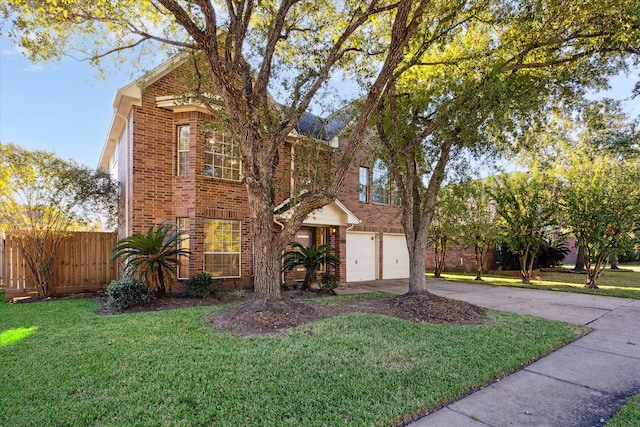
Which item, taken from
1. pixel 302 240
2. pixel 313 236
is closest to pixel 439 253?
pixel 313 236

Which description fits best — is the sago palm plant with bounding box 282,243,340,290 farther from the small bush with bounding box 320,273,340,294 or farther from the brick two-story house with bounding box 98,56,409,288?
the brick two-story house with bounding box 98,56,409,288

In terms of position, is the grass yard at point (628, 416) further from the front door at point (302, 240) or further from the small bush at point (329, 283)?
the front door at point (302, 240)

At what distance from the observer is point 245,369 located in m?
3.99

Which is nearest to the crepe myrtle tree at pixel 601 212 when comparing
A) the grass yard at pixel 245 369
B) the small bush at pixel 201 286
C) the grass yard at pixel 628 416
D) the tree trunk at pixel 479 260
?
the tree trunk at pixel 479 260

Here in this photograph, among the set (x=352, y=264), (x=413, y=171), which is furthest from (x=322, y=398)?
Result: (x=352, y=264)

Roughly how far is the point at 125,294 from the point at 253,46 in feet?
21.7

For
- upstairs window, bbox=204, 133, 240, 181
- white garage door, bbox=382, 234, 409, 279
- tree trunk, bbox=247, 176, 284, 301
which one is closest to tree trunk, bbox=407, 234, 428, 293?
tree trunk, bbox=247, 176, 284, 301

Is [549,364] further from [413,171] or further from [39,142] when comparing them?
[39,142]

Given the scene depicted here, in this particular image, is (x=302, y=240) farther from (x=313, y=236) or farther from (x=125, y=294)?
(x=125, y=294)

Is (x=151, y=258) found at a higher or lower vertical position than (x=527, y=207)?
lower

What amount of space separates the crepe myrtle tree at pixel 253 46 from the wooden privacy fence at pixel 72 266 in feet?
17.8

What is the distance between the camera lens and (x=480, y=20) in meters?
7.79

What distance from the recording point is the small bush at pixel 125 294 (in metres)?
7.57

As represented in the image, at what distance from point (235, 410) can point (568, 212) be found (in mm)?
13463
